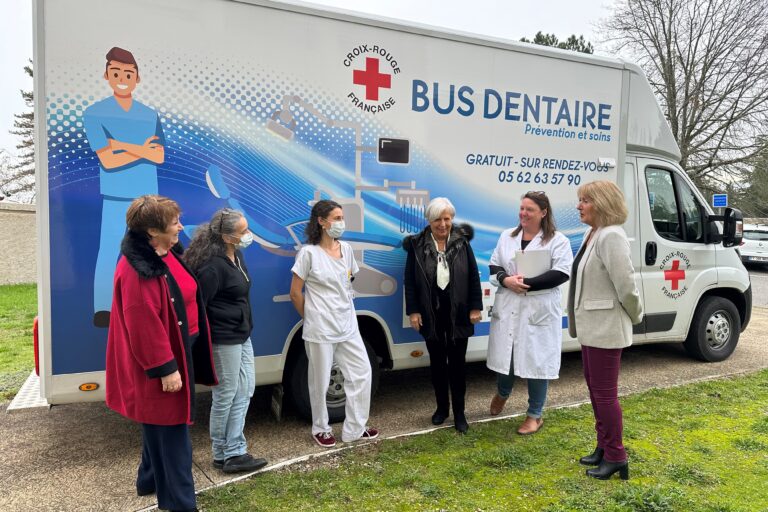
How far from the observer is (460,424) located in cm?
402

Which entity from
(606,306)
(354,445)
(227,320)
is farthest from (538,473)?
(227,320)

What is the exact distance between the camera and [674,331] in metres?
5.55

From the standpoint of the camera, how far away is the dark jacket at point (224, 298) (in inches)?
123

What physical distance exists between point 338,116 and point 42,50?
1.76m

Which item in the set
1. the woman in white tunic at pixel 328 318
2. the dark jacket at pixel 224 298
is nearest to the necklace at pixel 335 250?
the woman in white tunic at pixel 328 318

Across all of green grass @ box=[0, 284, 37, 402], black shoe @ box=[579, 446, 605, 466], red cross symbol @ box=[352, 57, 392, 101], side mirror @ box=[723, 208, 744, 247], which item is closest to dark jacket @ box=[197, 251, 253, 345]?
red cross symbol @ box=[352, 57, 392, 101]

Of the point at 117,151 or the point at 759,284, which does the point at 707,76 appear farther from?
the point at 117,151

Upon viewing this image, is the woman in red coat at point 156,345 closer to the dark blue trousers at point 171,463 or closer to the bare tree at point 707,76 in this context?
the dark blue trousers at point 171,463

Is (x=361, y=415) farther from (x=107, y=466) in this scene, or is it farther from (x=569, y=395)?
(x=569, y=395)

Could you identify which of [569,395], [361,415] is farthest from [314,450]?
[569,395]

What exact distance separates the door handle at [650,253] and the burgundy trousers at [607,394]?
2.32 m

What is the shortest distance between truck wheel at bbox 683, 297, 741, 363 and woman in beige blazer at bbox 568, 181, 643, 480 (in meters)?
3.14

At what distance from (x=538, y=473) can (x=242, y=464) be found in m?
1.78

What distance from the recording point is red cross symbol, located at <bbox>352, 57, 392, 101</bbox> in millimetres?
3930
